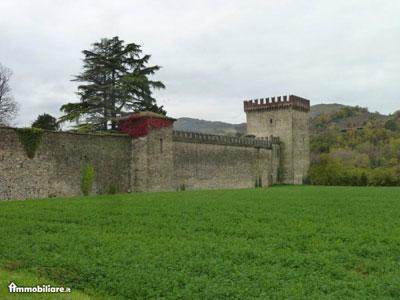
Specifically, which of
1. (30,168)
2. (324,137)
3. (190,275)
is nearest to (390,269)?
(190,275)

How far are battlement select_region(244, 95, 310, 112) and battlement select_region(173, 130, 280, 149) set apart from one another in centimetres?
319

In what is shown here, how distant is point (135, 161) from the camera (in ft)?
99.6

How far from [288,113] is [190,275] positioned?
138 ft

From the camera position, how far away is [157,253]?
1000 cm

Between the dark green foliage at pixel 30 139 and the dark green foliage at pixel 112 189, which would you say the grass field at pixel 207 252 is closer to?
the dark green foliage at pixel 30 139

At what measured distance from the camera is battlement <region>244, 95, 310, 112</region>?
161 ft

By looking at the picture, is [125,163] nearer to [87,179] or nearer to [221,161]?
[87,179]

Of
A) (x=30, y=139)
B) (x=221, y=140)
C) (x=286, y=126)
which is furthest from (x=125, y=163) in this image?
(x=286, y=126)

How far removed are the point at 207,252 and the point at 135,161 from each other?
67.8ft

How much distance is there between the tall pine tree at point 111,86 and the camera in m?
35.8

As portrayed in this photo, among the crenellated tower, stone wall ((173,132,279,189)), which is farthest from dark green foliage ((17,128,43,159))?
the crenellated tower

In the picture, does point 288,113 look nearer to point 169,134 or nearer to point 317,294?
point 169,134

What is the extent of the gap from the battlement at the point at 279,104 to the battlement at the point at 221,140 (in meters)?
3.19

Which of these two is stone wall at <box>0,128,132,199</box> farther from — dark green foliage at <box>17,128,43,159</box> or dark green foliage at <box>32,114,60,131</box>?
dark green foliage at <box>32,114,60,131</box>
